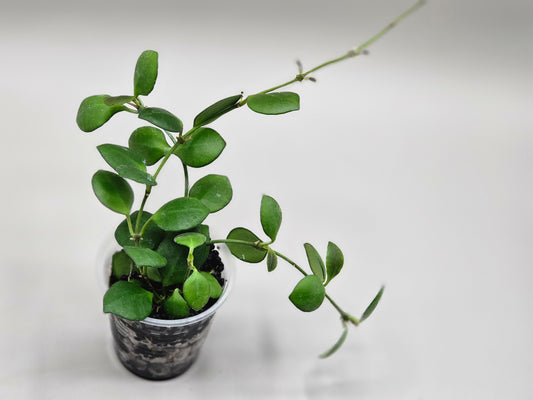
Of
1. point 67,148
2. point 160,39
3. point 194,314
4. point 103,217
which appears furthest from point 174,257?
point 160,39

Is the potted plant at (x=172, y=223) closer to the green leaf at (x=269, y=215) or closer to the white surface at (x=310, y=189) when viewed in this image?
the green leaf at (x=269, y=215)

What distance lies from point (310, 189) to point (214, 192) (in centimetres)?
54

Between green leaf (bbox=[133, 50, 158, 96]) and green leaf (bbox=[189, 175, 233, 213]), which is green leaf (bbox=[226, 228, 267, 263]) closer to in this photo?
green leaf (bbox=[189, 175, 233, 213])

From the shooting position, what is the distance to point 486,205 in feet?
4.89

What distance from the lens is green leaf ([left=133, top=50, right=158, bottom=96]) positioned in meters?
0.86

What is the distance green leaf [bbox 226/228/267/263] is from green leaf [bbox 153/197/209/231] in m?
0.10

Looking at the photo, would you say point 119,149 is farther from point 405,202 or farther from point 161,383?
point 405,202

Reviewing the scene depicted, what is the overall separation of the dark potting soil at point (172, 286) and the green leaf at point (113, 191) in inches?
5.2

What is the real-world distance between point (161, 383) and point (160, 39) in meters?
0.76

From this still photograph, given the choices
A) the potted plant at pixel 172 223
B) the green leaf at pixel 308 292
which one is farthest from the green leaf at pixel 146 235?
the green leaf at pixel 308 292

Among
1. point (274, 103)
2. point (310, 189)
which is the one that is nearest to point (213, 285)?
point (274, 103)

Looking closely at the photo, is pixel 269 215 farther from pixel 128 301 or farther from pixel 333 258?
pixel 128 301

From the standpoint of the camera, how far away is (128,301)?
89 cm

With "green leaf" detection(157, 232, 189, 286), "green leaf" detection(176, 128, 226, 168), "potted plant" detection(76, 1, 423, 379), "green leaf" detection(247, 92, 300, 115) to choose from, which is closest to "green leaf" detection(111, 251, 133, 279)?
"potted plant" detection(76, 1, 423, 379)
